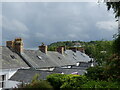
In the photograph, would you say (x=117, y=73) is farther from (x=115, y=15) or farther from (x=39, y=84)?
(x=39, y=84)

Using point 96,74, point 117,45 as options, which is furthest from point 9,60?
point 117,45

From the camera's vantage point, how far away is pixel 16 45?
23234mm

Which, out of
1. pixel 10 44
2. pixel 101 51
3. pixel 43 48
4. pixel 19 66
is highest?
pixel 10 44

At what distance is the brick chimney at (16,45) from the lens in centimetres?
2291

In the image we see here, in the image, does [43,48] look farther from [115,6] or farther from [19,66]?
[115,6]

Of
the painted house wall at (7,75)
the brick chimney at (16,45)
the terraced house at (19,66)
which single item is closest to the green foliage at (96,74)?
the terraced house at (19,66)

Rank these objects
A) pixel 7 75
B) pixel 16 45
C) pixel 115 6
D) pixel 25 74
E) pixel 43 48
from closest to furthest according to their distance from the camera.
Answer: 1. pixel 115 6
2. pixel 25 74
3. pixel 7 75
4. pixel 16 45
5. pixel 43 48

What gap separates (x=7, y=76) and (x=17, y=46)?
21.8ft

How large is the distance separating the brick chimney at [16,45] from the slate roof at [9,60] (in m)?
0.87

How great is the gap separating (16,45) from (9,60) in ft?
13.1

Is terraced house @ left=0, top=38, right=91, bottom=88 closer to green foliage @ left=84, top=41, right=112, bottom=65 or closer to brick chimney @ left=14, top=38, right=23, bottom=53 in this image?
brick chimney @ left=14, top=38, right=23, bottom=53

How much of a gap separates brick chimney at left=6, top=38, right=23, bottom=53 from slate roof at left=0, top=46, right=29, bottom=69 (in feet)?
2.85

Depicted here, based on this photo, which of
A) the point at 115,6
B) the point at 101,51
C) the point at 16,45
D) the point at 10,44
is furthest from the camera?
the point at 10,44

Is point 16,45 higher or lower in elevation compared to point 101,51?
higher
